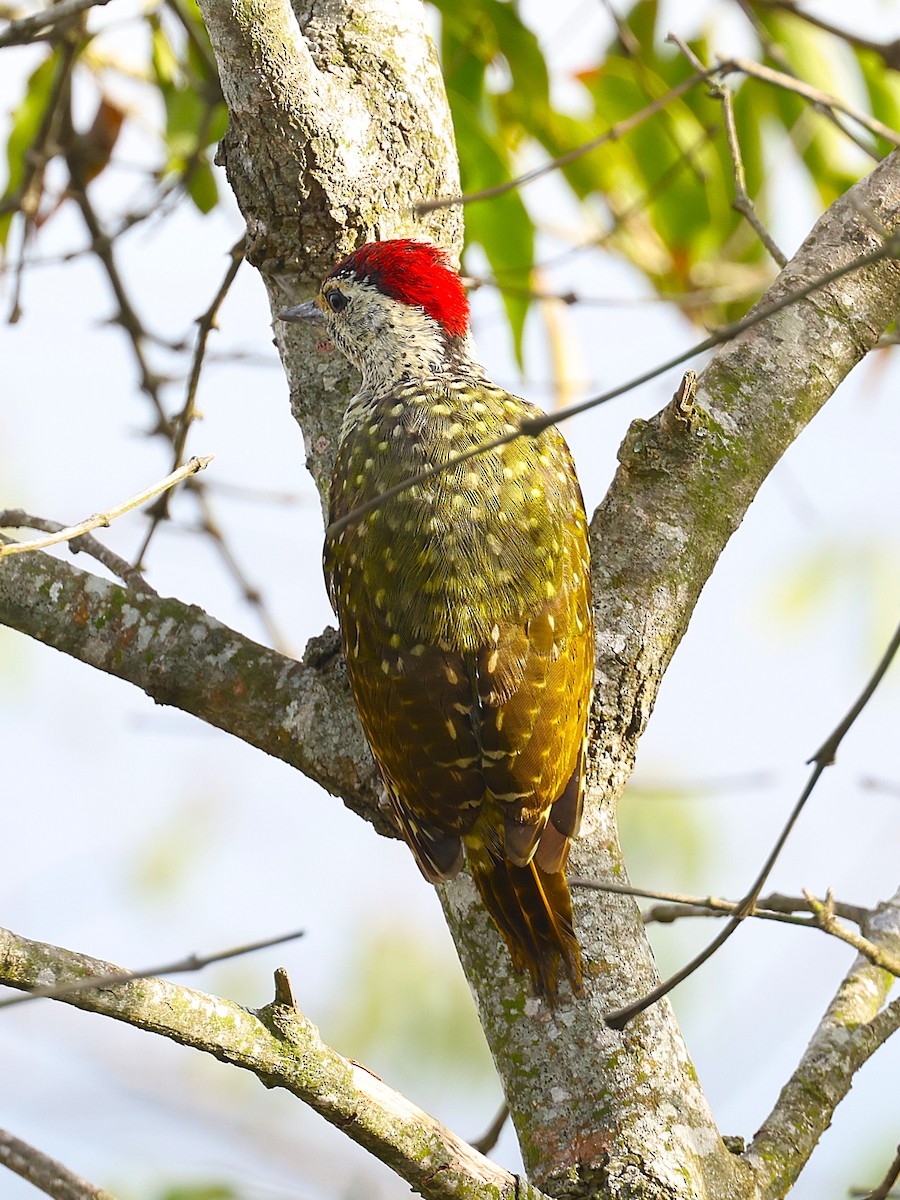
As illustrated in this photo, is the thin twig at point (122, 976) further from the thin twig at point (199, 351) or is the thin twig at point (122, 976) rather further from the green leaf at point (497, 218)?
the green leaf at point (497, 218)

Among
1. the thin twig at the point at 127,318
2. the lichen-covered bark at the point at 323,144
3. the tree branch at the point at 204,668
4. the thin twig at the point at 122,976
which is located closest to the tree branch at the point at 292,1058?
the thin twig at the point at 122,976

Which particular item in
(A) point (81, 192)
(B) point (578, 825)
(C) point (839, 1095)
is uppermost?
(A) point (81, 192)

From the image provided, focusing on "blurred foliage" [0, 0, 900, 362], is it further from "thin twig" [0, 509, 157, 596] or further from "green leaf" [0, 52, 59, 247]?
"thin twig" [0, 509, 157, 596]

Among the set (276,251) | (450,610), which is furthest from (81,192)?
(450,610)

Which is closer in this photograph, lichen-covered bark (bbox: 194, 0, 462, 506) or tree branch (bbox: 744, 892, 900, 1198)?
tree branch (bbox: 744, 892, 900, 1198)

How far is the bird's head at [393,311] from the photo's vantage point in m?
2.86

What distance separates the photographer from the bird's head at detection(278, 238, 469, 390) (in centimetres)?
286

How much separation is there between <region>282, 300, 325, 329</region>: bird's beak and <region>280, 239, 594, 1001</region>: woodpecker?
0.37 metres

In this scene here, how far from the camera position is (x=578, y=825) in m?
2.44

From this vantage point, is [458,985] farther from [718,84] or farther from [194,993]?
[194,993]

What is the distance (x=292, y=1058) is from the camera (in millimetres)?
1644

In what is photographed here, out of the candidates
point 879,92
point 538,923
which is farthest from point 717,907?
point 879,92

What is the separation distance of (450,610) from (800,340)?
2.97 feet

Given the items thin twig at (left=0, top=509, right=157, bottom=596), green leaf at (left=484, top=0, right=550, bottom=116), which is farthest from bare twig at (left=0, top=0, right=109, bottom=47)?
green leaf at (left=484, top=0, right=550, bottom=116)
